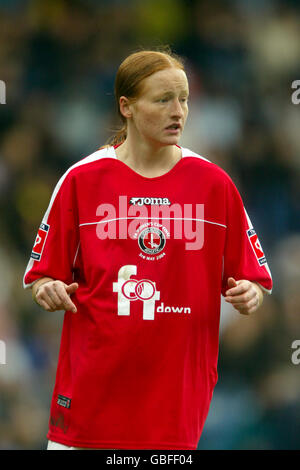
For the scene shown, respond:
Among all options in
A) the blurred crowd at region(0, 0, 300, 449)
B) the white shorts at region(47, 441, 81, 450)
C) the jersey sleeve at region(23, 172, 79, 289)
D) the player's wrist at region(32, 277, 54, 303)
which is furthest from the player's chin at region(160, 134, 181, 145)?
the blurred crowd at region(0, 0, 300, 449)

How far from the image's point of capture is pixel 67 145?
5.58m

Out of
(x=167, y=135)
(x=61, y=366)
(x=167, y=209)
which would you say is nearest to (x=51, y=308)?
(x=61, y=366)

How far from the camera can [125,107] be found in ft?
11.2

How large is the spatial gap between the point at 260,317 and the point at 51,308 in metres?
2.31

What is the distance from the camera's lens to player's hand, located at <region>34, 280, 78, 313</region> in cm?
316

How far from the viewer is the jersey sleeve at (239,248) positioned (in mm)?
3378

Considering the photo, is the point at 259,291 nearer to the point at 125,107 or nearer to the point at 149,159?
the point at 149,159

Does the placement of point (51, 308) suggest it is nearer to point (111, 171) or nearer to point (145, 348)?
point (145, 348)

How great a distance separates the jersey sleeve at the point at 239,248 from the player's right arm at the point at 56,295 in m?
0.63

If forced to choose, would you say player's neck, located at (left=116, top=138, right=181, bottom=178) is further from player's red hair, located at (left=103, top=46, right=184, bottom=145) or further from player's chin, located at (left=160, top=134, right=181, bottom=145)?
player's red hair, located at (left=103, top=46, right=184, bottom=145)

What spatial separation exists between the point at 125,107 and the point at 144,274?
66 centimetres

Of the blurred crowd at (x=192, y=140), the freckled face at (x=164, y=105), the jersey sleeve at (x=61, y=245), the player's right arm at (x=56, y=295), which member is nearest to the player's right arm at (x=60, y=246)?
the jersey sleeve at (x=61, y=245)

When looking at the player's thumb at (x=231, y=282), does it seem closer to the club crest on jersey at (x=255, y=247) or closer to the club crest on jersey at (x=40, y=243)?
the club crest on jersey at (x=255, y=247)

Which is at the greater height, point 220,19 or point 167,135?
point 220,19
